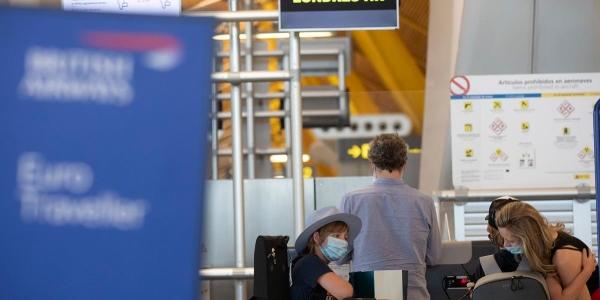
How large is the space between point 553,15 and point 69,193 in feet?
23.4

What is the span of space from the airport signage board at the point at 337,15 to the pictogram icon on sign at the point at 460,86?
1.75 meters

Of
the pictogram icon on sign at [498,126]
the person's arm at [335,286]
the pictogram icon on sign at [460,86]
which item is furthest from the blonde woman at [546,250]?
the pictogram icon on sign at [498,126]

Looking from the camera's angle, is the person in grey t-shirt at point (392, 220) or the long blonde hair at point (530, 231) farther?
the person in grey t-shirt at point (392, 220)

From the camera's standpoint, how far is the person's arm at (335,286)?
13.4 feet

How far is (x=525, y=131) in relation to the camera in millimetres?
7891

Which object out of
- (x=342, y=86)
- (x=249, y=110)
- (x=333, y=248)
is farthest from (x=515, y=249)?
(x=342, y=86)

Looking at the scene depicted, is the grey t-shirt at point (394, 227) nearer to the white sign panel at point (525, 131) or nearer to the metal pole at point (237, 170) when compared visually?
the metal pole at point (237, 170)

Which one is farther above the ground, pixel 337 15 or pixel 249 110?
pixel 337 15

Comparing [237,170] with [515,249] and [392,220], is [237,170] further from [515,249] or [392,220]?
[515,249]

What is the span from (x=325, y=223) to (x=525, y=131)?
12.7ft

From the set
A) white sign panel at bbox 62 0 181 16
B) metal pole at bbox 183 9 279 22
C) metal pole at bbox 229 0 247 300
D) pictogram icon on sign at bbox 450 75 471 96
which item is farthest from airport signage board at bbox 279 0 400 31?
pictogram icon on sign at bbox 450 75 471 96

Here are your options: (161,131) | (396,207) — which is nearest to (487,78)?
(396,207)

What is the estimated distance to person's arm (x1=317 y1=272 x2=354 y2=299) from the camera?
4074 mm

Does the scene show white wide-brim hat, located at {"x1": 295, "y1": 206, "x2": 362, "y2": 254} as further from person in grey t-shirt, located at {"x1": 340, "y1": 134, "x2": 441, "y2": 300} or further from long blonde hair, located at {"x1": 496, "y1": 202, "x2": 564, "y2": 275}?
long blonde hair, located at {"x1": 496, "y1": 202, "x2": 564, "y2": 275}
